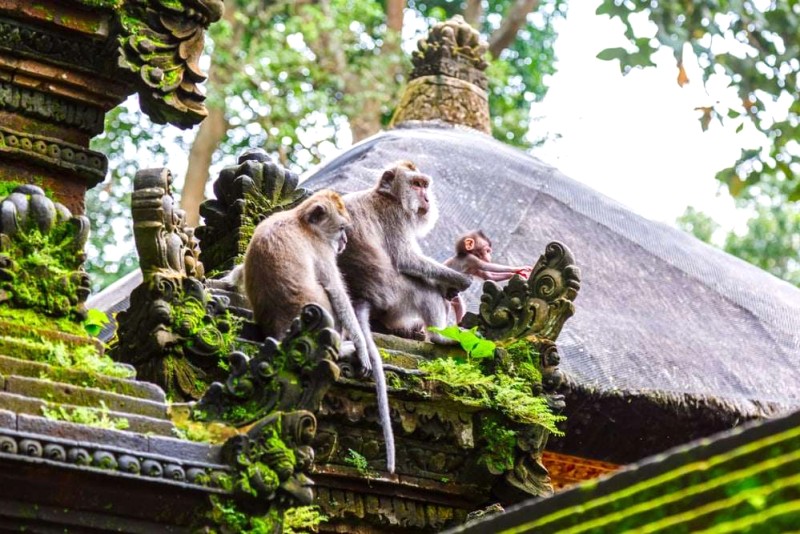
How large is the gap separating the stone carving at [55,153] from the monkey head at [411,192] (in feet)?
5.72

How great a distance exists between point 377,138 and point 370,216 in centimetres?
550

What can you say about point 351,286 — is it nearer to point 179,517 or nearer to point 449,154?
point 179,517

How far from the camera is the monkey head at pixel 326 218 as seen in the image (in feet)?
22.7

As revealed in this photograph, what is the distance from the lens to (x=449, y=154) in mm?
12812

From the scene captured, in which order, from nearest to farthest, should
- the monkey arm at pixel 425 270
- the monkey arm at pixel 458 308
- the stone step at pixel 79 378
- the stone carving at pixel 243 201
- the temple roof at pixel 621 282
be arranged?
the stone step at pixel 79 378, the monkey arm at pixel 425 270, the stone carving at pixel 243 201, the monkey arm at pixel 458 308, the temple roof at pixel 621 282

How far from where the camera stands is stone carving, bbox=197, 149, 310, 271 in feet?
25.7

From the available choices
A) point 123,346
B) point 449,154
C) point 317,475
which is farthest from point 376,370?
point 449,154

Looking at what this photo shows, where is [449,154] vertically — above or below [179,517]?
above

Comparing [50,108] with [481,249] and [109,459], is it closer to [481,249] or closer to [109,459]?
[109,459]

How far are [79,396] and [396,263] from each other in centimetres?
306

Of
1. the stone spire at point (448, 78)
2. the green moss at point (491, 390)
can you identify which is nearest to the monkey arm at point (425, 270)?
the green moss at point (491, 390)

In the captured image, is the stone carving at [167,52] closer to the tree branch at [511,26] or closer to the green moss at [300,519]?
the green moss at [300,519]

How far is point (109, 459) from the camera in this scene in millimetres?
4535

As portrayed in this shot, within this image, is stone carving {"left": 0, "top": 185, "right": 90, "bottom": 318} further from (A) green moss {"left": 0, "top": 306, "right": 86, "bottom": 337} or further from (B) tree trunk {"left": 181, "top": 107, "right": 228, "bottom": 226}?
(B) tree trunk {"left": 181, "top": 107, "right": 228, "bottom": 226}
